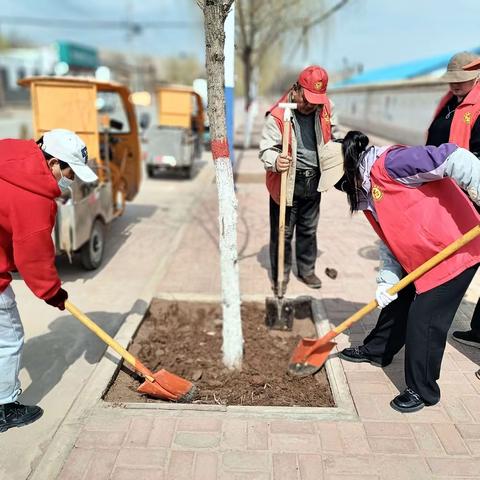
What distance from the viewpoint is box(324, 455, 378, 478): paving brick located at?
232cm

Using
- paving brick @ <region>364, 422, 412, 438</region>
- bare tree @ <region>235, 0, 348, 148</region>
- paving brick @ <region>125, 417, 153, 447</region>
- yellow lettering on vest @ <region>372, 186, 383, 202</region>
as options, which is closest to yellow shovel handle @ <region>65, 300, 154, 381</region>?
paving brick @ <region>125, 417, 153, 447</region>

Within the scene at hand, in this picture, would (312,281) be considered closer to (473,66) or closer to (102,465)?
(473,66)

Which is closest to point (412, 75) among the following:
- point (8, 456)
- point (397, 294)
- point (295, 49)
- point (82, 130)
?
point (295, 49)

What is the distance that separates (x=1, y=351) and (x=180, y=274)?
→ 8.25 feet

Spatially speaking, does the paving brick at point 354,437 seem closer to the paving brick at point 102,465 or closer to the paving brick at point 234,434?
the paving brick at point 234,434

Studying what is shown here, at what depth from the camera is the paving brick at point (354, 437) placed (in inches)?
97.0

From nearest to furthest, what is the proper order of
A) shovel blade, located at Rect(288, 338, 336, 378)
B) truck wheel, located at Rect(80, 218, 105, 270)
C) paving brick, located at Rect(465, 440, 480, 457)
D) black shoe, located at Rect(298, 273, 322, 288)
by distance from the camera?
paving brick, located at Rect(465, 440, 480, 457) → shovel blade, located at Rect(288, 338, 336, 378) → black shoe, located at Rect(298, 273, 322, 288) → truck wheel, located at Rect(80, 218, 105, 270)

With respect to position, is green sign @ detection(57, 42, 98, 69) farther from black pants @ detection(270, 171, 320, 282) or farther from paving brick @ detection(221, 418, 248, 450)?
paving brick @ detection(221, 418, 248, 450)

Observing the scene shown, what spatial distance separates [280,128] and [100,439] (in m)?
2.50

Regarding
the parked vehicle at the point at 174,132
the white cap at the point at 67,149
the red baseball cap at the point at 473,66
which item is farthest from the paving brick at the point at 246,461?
the parked vehicle at the point at 174,132

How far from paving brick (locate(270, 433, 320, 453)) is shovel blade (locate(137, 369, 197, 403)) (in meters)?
0.65

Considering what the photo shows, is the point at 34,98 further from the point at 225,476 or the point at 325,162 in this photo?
the point at 225,476

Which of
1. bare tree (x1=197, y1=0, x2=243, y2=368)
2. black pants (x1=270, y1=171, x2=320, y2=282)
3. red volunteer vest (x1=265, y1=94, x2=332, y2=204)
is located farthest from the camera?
black pants (x1=270, y1=171, x2=320, y2=282)

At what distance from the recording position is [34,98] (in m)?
5.61
